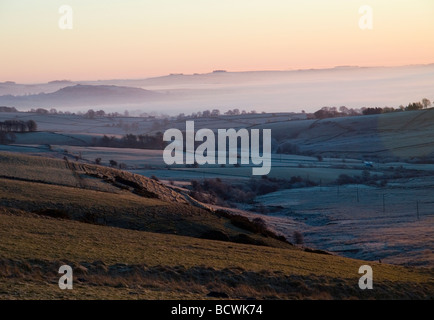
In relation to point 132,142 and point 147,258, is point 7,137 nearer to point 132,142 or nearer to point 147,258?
point 132,142

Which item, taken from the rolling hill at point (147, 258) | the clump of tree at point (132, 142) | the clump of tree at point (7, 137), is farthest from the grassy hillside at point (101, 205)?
the clump of tree at point (132, 142)

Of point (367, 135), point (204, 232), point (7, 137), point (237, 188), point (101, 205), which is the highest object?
point (7, 137)

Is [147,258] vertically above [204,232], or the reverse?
[147,258]

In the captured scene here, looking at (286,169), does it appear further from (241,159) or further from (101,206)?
(101,206)

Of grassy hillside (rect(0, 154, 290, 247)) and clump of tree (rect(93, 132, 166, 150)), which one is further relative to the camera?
clump of tree (rect(93, 132, 166, 150))

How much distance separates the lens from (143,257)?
21625 mm

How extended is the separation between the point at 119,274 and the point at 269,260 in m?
7.28

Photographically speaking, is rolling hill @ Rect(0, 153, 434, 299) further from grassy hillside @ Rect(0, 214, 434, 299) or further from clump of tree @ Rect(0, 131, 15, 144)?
clump of tree @ Rect(0, 131, 15, 144)

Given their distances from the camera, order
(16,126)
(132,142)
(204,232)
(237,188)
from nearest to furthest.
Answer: (204,232) < (237,188) < (16,126) < (132,142)

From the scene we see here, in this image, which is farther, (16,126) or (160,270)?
(16,126)

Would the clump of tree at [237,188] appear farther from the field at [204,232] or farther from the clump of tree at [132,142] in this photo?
the clump of tree at [132,142]

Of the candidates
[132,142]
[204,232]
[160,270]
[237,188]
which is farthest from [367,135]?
[160,270]

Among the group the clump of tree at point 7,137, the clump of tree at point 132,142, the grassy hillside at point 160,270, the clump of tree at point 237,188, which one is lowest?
the clump of tree at point 237,188

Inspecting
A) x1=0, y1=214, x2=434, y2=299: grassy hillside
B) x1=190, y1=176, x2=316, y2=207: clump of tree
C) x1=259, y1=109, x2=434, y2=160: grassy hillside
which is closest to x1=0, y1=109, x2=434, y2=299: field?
x1=0, y1=214, x2=434, y2=299: grassy hillside
